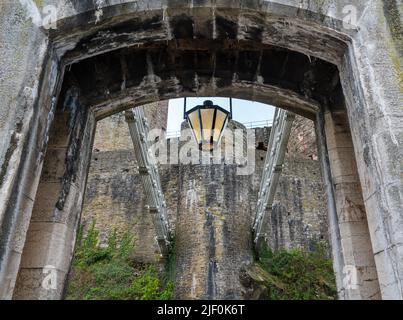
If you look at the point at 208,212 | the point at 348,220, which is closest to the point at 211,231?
the point at 208,212

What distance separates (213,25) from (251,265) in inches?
431

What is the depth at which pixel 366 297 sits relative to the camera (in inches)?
127

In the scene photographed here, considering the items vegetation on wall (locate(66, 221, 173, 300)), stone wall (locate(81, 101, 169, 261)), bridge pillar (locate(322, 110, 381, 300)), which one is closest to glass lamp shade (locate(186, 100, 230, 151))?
bridge pillar (locate(322, 110, 381, 300))

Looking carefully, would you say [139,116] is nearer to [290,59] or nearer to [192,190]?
[192,190]

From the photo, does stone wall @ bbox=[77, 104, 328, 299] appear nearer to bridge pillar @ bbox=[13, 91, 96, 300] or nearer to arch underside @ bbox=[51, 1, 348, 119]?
bridge pillar @ bbox=[13, 91, 96, 300]

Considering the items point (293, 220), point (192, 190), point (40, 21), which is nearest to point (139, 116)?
point (192, 190)

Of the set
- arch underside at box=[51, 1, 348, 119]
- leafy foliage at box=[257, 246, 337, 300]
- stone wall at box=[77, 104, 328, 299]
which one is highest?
stone wall at box=[77, 104, 328, 299]

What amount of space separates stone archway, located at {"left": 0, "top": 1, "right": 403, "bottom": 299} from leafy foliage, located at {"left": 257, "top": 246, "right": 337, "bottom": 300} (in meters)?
9.75

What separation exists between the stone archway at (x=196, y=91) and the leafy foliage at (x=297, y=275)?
9.75 meters

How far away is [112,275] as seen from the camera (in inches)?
578

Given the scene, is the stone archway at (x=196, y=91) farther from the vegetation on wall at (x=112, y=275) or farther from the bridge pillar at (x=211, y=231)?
the vegetation on wall at (x=112, y=275)

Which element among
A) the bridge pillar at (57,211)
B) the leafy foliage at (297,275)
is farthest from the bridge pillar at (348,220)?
the leafy foliage at (297,275)

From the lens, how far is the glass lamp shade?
4.33m
